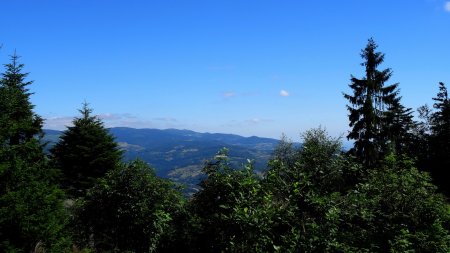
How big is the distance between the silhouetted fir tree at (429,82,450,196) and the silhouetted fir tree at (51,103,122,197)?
4578 cm

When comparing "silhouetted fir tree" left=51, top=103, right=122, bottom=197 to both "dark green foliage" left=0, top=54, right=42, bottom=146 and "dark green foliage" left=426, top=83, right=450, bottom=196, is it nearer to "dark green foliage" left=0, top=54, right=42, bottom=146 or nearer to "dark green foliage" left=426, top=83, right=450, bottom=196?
"dark green foliage" left=0, top=54, right=42, bottom=146

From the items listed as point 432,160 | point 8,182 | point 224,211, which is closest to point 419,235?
point 224,211

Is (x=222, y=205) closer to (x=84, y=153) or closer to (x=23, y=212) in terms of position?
(x=23, y=212)

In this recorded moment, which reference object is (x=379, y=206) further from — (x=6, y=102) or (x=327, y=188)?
(x=6, y=102)

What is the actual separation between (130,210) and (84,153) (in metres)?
29.0

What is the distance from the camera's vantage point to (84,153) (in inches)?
1783

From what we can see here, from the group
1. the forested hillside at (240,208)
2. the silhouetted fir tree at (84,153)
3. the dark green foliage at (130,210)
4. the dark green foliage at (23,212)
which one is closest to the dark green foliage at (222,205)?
the forested hillside at (240,208)

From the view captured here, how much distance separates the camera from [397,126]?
216 ft

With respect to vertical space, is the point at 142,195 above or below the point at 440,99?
below

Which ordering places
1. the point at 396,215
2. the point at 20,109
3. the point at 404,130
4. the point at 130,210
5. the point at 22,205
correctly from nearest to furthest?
the point at 396,215 < the point at 130,210 < the point at 22,205 < the point at 20,109 < the point at 404,130

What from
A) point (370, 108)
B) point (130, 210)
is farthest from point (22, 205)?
point (370, 108)

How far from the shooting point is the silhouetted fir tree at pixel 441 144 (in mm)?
58125

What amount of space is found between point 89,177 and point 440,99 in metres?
56.0

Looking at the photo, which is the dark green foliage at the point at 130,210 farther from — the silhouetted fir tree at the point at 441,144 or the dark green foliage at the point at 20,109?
the silhouetted fir tree at the point at 441,144
